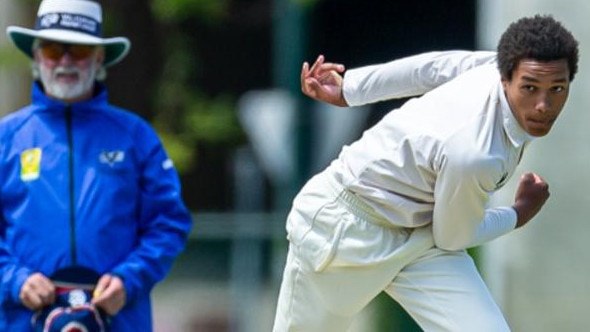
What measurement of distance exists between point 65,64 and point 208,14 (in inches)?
363

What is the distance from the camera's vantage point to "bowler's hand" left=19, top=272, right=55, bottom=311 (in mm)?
7324

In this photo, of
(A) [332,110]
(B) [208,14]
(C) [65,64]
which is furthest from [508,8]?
(B) [208,14]

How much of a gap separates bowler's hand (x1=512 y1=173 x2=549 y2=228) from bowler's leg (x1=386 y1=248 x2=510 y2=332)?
277mm

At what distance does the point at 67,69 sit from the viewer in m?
7.61

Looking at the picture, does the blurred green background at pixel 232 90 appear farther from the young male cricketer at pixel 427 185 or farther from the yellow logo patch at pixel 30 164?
the young male cricketer at pixel 427 185

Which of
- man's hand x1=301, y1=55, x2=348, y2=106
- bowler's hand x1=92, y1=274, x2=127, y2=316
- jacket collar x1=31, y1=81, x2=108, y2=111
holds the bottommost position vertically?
bowler's hand x1=92, y1=274, x2=127, y2=316

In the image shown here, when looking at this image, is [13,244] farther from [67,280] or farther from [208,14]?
[208,14]

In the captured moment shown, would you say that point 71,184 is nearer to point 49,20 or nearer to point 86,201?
point 86,201

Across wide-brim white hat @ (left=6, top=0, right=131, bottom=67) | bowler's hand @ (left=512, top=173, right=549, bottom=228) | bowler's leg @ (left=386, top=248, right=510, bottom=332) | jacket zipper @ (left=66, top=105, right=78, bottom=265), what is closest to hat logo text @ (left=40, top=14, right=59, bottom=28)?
wide-brim white hat @ (left=6, top=0, right=131, bottom=67)

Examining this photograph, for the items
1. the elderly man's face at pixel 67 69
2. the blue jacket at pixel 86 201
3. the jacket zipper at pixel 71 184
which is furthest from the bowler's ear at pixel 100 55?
the jacket zipper at pixel 71 184

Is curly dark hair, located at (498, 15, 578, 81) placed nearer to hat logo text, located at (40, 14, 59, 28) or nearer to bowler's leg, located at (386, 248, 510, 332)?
bowler's leg, located at (386, 248, 510, 332)

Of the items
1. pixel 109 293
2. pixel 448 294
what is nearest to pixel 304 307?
pixel 448 294

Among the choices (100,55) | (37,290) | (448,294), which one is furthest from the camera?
(100,55)

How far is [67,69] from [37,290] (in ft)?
2.80
